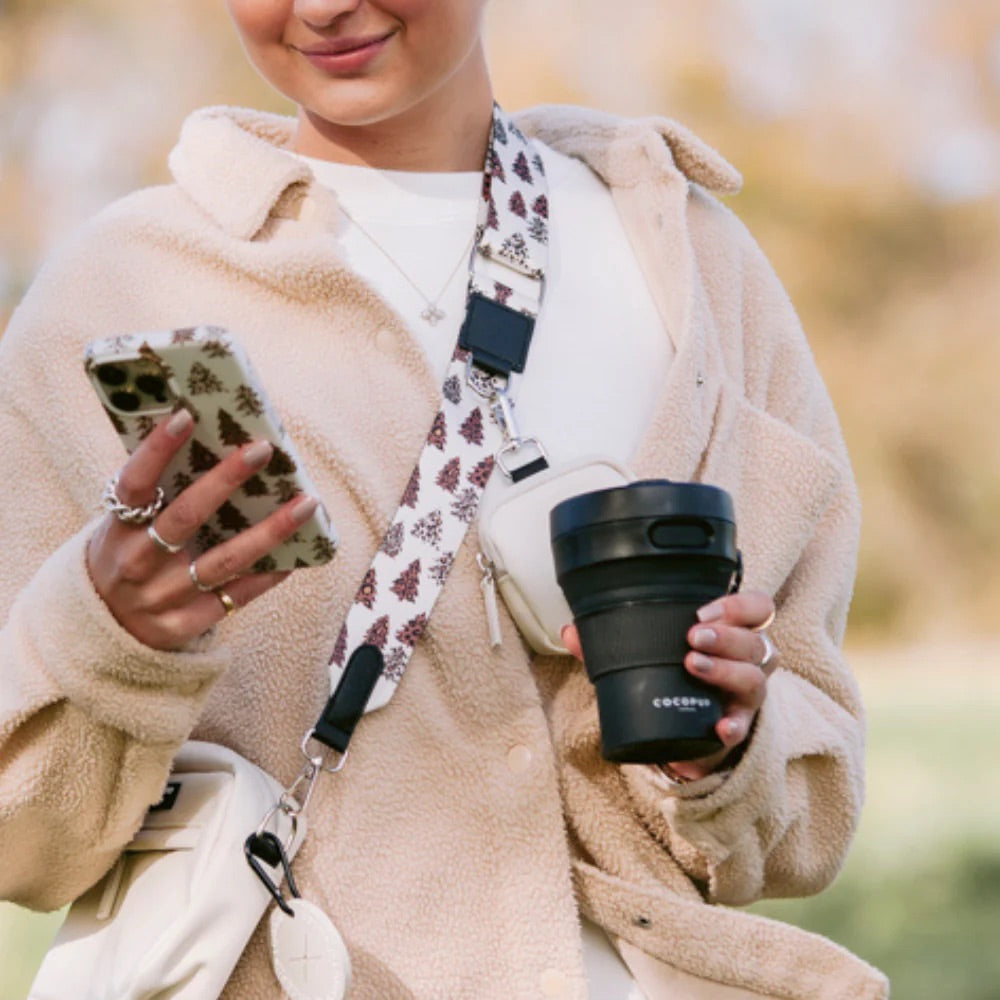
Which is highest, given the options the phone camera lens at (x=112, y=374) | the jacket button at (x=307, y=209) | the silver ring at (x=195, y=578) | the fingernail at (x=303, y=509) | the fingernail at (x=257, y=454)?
the phone camera lens at (x=112, y=374)

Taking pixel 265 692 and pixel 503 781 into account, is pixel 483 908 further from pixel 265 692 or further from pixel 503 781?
pixel 265 692

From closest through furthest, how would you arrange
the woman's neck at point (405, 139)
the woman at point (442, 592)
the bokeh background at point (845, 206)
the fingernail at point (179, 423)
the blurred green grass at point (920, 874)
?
1. the fingernail at point (179, 423)
2. the woman at point (442, 592)
3. the woman's neck at point (405, 139)
4. the blurred green grass at point (920, 874)
5. the bokeh background at point (845, 206)

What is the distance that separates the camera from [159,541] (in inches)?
59.5

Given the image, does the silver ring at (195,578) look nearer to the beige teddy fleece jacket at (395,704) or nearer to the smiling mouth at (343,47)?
the beige teddy fleece jacket at (395,704)

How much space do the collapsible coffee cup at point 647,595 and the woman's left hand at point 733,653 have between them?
12 millimetres

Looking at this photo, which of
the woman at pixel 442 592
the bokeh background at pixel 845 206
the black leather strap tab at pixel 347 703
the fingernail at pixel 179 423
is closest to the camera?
the fingernail at pixel 179 423

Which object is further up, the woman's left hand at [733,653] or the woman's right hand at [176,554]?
the woman's right hand at [176,554]

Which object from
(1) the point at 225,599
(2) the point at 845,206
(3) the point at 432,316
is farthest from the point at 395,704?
(2) the point at 845,206

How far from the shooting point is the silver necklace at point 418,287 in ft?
6.63

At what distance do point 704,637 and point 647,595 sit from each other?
0.20 feet

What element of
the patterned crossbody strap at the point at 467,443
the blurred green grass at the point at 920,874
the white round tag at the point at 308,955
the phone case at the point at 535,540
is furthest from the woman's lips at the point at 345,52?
the blurred green grass at the point at 920,874

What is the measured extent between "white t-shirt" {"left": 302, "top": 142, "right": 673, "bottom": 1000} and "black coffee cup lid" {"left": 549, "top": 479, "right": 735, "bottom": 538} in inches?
12.1

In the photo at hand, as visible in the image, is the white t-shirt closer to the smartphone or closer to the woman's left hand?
the woman's left hand

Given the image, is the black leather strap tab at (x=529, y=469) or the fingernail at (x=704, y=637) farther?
the black leather strap tab at (x=529, y=469)
